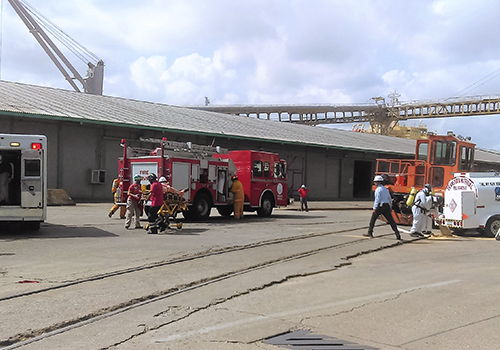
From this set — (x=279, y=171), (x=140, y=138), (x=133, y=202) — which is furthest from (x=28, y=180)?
(x=279, y=171)

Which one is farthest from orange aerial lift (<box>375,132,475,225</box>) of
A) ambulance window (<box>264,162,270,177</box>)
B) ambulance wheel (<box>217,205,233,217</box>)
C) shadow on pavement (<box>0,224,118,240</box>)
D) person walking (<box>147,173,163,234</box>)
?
shadow on pavement (<box>0,224,118,240</box>)

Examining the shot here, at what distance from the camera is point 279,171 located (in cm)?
2269

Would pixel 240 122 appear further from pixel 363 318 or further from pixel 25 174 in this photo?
pixel 363 318

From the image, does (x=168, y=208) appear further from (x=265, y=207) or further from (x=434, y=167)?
(x=434, y=167)

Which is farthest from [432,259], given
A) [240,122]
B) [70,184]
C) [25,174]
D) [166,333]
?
[240,122]

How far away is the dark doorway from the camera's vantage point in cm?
4494

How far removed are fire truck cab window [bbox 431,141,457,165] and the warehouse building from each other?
10767 millimetres

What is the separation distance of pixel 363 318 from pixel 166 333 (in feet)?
7.70

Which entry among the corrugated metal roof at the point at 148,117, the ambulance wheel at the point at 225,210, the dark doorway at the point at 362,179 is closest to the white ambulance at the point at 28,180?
the ambulance wheel at the point at 225,210

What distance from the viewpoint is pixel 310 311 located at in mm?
6395

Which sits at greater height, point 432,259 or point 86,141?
point 86,141

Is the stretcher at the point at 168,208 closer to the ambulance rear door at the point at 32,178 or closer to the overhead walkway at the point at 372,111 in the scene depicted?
the ambulance rear door at the point at 32,178

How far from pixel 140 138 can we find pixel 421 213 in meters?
10.4

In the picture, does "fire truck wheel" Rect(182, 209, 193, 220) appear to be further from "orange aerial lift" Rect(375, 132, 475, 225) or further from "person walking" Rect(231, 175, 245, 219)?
"orange aerial lift" Rect(375, 132, 475, 225)
